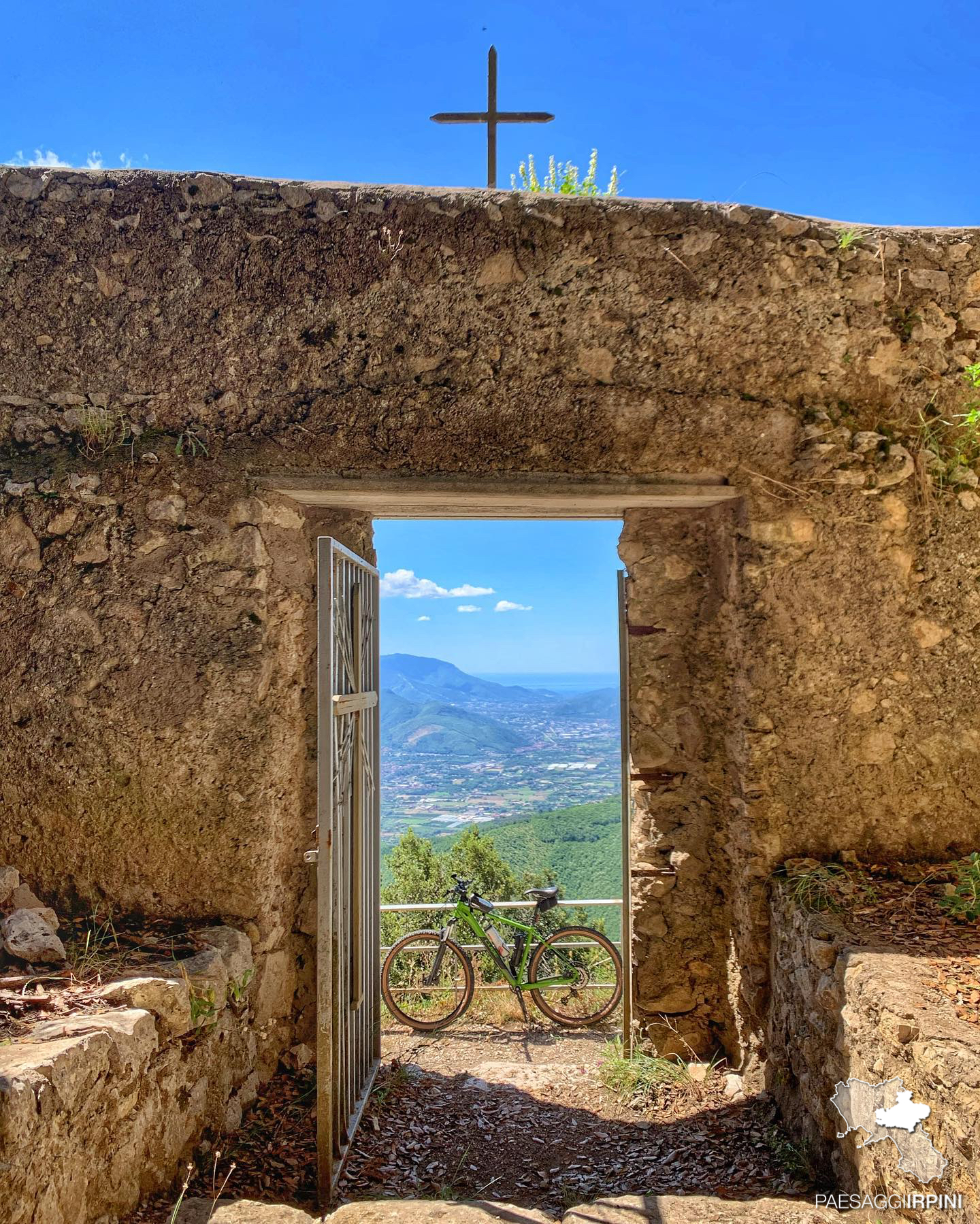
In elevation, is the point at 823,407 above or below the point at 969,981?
above

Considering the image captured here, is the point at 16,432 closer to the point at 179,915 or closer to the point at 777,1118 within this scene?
the point at 179,915

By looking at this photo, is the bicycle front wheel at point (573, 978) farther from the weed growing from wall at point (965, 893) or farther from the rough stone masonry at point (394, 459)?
the weed growing from wall at point (965, 893)

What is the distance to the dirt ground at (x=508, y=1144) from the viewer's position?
298cm

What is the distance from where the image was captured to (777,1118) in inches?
130

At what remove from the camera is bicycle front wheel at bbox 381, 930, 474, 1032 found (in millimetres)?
4965

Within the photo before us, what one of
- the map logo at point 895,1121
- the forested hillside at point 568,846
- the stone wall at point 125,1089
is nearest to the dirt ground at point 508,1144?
the stone wall at point 125,1089

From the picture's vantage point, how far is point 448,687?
633 inches

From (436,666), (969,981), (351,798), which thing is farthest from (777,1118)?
(436,666)

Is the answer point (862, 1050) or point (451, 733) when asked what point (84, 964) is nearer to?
point (862, 1050)

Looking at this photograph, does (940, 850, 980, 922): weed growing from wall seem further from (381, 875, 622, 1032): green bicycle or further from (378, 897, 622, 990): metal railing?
(381, 875, 622, 1032): green bicycle

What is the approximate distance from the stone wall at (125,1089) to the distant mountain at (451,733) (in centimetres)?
1041

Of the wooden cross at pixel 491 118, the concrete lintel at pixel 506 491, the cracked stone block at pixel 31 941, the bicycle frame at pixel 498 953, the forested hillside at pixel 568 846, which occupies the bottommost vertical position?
the forested hillside at pixel 568 846

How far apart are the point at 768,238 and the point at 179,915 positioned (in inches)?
146

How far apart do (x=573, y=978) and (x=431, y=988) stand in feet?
2.84
